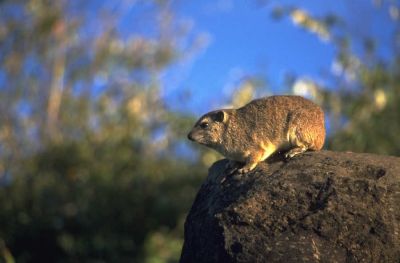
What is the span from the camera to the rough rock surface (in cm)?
573

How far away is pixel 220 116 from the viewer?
748cm

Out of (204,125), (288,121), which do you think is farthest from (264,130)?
(204,125)

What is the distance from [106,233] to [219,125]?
8032 mm

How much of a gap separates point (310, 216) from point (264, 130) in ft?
5.06

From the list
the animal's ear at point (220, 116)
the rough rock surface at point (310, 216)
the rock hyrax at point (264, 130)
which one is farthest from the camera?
the animal's ear at point (220, 116)

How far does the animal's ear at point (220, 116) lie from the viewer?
24.5 feet

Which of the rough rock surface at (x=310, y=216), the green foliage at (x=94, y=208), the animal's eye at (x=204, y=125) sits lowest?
the green foliage at (x=94, y=208)

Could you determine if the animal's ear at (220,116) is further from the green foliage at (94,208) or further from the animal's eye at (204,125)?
the green foliage at (94,208)

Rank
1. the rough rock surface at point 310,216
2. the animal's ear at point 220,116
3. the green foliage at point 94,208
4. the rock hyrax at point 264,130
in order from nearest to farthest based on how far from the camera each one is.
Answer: the rough rock surface at point 310,216, the rock hyrax at point 264,130, the animal's ear at point 220,116, the green foliage at point 94,208

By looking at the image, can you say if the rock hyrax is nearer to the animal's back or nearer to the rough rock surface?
the animal's back

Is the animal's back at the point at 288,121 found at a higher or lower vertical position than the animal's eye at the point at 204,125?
higher

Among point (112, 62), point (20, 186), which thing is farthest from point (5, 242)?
point (112, 62)

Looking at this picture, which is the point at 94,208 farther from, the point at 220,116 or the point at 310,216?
the point at 310,216

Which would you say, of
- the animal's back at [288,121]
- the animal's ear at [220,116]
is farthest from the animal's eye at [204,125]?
the animal's back at [288,121]
